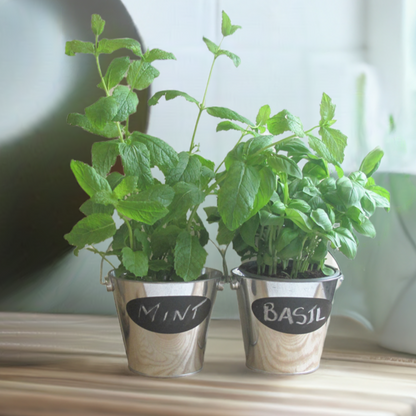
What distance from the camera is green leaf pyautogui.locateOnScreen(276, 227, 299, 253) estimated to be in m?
0.70

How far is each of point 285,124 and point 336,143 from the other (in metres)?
0.10

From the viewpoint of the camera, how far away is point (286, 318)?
729 millimetres

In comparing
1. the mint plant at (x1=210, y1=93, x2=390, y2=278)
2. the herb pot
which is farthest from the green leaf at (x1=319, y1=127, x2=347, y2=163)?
the herb pot

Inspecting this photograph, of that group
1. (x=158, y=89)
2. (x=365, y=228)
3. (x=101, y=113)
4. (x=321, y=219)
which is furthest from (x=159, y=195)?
(x=158, y=89)

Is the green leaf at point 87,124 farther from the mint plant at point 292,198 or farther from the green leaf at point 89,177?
the mint plant at point 292,198

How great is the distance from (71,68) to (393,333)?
936mm

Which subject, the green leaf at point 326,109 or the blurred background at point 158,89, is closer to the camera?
the green leaf at point 326,109

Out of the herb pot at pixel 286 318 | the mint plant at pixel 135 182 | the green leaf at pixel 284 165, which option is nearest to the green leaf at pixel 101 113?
the mint plant at pixel 135 182

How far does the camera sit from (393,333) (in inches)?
36.5

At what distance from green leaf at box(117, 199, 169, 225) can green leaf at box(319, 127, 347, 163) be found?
0.92ft

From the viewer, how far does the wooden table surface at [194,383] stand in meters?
0.64

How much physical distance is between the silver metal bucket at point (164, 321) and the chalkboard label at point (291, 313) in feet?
0.31

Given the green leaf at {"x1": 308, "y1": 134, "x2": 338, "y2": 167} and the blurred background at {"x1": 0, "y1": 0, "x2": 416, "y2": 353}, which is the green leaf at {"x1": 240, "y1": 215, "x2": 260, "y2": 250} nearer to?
the green leaf at {"x1": 308, "y1": 134, "x2": 338, "y2": 167}

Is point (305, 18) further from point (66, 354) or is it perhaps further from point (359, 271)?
point (66, 354)
